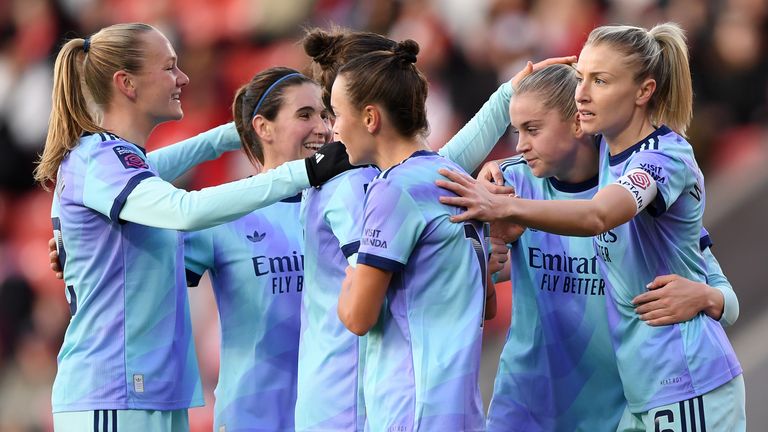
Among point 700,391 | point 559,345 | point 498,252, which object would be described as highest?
point 498,252

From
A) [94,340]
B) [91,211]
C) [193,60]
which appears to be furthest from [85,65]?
[193,60]

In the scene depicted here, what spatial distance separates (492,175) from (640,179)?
2.97 ft

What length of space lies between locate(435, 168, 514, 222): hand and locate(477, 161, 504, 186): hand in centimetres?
91

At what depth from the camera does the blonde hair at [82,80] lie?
4562 mm

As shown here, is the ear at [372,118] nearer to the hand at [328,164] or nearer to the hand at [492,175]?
the hand at [328,164]

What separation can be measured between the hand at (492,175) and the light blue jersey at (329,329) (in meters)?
0.56

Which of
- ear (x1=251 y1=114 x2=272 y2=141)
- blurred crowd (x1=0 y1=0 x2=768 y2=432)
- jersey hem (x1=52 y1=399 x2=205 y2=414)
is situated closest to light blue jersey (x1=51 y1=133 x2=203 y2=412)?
jersey hem (x1=52 y1=399 x2=205 y2=414)

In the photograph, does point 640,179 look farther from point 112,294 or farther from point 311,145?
point 112,294

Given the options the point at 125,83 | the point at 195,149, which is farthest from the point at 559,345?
the point at 125,83

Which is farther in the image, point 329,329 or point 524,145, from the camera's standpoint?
point 524,145

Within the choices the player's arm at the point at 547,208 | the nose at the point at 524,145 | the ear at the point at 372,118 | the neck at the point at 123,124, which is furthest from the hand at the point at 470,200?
the neck at the point at 123,124

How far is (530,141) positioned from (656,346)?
2.99 ft

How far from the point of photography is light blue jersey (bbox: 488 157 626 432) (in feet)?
15.2

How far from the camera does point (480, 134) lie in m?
4.79
